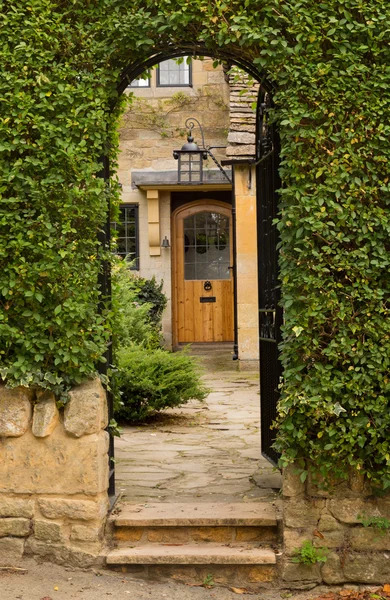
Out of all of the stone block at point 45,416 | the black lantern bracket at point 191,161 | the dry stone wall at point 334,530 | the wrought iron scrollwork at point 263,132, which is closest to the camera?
the dry stone wall at point 334,530

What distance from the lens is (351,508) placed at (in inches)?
181

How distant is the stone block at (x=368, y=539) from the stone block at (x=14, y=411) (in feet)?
6.30

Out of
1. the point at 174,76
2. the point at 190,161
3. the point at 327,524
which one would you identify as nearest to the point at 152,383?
the point at 327,524

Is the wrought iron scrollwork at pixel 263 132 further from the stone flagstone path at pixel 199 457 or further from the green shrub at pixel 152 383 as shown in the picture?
the green shrub at pixel 152 383

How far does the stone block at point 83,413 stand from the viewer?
469 cm

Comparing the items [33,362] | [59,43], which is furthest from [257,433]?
[59,43]

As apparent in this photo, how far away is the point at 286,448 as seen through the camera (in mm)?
4605

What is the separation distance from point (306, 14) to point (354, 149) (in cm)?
76

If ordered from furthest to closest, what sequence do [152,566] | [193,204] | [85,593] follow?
[193,204] → [152,566] → [85,593]

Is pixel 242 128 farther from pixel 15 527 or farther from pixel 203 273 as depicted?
pixel 15 527

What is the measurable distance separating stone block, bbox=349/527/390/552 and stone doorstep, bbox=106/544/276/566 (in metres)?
0.45

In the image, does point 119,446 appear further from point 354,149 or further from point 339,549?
point 354,149

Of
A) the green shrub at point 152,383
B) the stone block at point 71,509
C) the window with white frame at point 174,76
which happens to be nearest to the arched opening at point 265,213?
the stone block at point 71,509

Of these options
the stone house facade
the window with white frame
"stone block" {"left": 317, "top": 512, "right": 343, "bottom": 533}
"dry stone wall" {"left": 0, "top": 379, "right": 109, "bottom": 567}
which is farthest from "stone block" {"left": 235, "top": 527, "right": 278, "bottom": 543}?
the window with white frame
